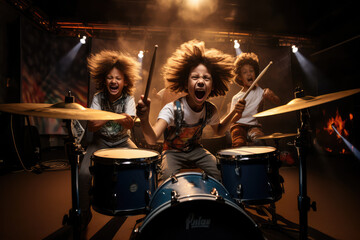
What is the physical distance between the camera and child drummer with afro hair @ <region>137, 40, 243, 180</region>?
201cm

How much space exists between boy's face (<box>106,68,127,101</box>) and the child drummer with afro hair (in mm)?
635

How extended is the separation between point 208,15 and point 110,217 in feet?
17.5

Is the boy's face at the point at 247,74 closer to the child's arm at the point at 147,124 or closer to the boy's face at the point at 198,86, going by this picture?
the boy's face at the point at 198,86

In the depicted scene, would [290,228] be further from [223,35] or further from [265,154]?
[223,35]

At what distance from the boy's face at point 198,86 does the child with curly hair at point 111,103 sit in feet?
2.39

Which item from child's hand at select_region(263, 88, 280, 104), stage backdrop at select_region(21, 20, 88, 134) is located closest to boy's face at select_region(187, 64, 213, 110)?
child's hand at select_region(263, 88, 280, 104)

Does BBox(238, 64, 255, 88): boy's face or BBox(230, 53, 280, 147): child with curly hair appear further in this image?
BBox(238, 64, 255, 88): boy's face

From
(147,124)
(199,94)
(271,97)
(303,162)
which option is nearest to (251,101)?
(271,97)

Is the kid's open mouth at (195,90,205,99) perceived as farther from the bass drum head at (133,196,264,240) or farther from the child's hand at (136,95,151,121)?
the bass drum head at (133,196,264,240)

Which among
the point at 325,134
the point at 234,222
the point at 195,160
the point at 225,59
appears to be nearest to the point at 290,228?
the point at 195,160

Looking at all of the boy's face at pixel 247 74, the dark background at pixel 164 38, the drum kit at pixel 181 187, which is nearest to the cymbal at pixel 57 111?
the drum kit at pixel 181 187

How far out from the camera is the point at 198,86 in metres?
2.09

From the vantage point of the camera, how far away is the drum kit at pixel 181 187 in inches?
→ 39.9

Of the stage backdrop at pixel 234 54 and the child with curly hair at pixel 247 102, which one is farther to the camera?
the stage backdrop at pixel 234 54
